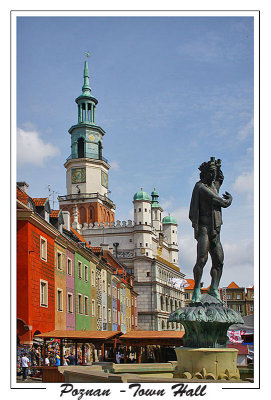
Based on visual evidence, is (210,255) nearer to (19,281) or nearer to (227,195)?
(227,195)

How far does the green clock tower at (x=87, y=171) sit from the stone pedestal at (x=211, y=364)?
84.0 metres

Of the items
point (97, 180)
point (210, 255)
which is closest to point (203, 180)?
point (210, 255)

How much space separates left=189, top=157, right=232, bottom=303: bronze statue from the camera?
12.6m

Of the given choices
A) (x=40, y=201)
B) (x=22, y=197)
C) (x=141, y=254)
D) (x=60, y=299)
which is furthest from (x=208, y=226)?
(x=141, y=254)

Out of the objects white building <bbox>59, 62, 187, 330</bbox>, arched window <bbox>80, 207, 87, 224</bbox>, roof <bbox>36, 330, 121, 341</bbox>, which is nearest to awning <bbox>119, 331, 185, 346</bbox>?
roof <bbox>36, 330, 121, 341</bbox>

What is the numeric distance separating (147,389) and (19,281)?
762 inches

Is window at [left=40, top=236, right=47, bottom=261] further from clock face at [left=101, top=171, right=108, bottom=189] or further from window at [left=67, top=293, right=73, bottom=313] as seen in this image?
clock face at [left=101, top=171, right=108, bottom=189]

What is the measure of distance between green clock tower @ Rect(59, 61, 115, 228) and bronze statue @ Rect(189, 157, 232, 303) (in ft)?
272

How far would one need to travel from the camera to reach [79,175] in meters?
98.1

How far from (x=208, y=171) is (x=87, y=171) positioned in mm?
85685

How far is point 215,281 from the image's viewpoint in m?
12.8

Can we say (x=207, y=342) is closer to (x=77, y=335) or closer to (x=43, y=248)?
(x=77, y=335)

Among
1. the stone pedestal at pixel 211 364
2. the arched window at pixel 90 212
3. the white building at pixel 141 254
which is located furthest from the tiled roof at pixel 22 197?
the arched window at pixel 90 212

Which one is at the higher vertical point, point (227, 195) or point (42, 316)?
point (227, 195)
